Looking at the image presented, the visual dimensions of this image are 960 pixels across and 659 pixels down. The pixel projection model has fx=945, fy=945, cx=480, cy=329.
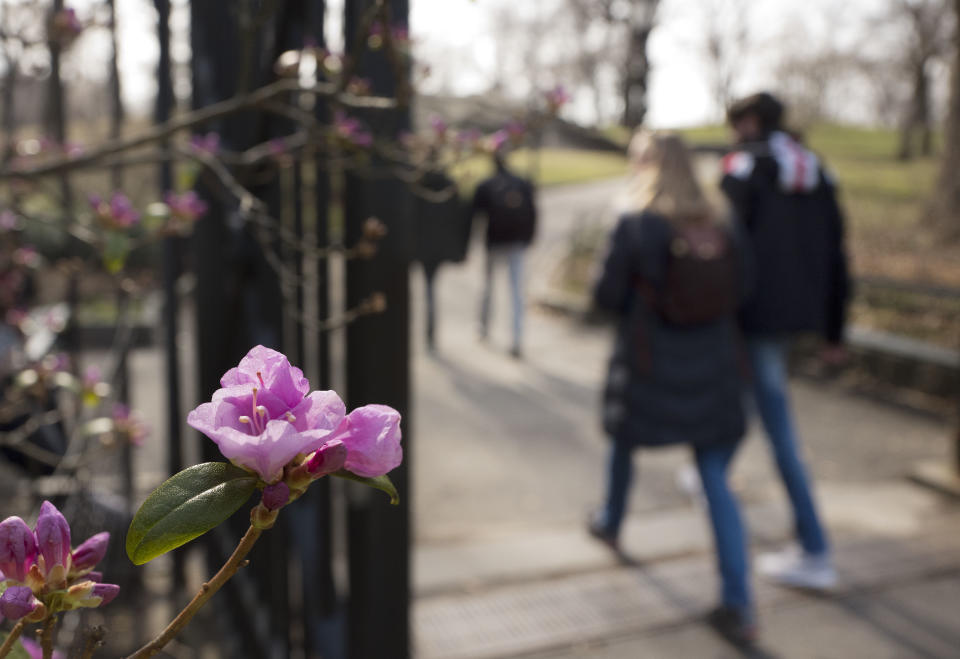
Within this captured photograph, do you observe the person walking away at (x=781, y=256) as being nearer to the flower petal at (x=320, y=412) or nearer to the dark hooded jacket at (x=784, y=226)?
the dark hooded jacket at (x=784, y=226)

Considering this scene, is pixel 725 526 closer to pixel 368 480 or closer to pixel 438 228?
pixel 438 228

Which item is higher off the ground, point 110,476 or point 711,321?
point 711,321

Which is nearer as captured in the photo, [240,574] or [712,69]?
[240,574]

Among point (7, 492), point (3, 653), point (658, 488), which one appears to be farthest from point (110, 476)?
point (3, 653)

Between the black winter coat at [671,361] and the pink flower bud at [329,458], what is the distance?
2887 mm

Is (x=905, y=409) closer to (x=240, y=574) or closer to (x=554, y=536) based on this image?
(x=554, y=536)

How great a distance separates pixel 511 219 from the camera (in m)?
8.03

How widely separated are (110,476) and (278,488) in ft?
13.3

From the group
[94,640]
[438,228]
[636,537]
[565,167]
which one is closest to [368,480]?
[94,640]

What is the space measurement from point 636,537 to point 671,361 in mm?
1079

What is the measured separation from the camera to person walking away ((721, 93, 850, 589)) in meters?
3.75

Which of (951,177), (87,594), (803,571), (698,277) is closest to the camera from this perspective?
(87,594)

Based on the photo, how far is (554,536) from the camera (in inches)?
166

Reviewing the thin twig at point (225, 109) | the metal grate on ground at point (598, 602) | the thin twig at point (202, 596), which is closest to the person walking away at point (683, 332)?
the metal grate on ground at point (598, 602)
